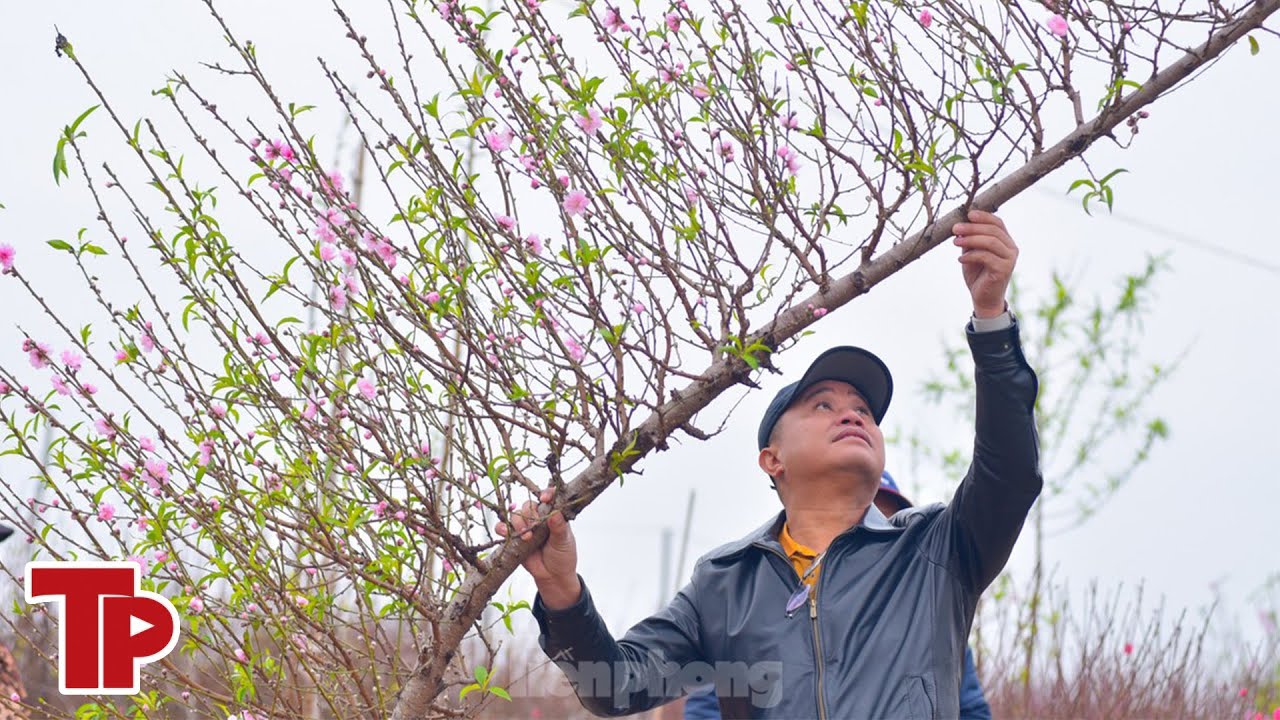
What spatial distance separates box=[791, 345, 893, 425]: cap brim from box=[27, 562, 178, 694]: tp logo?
1483 millimetres

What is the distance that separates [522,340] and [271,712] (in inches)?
35.9

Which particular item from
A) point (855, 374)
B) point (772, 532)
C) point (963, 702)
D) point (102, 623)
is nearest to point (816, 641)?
point (772, 532)

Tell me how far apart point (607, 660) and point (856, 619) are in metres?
0.51

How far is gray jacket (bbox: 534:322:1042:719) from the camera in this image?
2672 millimetres

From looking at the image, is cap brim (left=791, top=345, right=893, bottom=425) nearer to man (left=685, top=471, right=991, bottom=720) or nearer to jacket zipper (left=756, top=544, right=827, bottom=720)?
man (left=685, top=471, right=991, bottom=720)

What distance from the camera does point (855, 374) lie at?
10.5ft

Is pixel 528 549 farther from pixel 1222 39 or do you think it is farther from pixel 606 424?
pixel 1222 39

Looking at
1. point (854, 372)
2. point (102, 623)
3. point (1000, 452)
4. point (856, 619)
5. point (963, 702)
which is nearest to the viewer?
point (1000, 452)

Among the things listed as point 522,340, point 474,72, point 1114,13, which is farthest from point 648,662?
point 1114,13

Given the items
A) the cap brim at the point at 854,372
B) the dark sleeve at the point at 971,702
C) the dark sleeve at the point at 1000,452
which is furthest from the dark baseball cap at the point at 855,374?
the dark sleeve at the point at 971,702

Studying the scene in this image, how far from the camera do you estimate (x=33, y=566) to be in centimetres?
301

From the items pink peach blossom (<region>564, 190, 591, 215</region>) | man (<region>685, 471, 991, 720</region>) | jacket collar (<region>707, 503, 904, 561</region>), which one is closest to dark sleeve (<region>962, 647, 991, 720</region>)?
man (<region>685, 471, 991, 720</region>)

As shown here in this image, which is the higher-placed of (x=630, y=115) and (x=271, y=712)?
(x=630, y=115)

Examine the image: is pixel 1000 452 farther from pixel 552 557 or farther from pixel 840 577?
pixel 552 557
